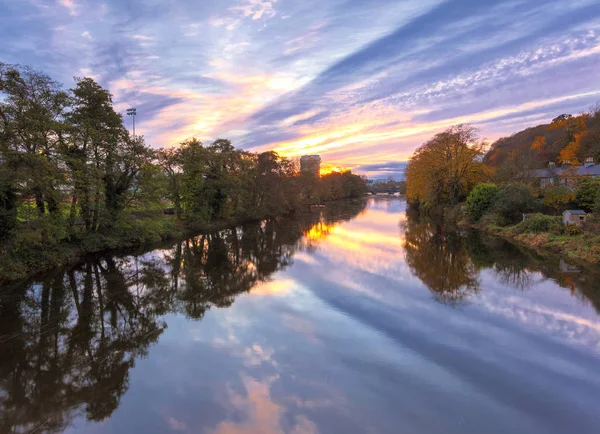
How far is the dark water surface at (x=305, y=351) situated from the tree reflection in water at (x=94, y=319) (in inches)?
1.8

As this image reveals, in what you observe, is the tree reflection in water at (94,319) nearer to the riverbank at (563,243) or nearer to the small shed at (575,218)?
the riverbank at (563,243)

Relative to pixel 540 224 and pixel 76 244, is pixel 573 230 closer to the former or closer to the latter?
pixel 540 224

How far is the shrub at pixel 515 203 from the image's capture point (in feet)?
78.0

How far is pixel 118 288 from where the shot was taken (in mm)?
12578

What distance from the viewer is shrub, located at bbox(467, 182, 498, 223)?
27.4 m

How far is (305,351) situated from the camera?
299 inches

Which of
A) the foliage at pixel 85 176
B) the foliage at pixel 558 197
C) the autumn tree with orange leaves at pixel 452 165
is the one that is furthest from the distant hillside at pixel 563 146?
the foliage at pixel 85 176

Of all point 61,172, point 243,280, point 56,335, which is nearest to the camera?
point 56,335

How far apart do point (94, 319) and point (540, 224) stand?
76.7 feet

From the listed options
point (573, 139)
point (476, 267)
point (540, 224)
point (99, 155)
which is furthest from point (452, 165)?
point (573, 139)

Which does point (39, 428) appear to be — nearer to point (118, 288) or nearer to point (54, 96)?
point (118, 288)

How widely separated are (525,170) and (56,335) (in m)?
36.8

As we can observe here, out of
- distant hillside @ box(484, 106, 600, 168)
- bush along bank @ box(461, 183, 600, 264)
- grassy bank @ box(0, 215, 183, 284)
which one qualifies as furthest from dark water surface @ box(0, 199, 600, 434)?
distant hillside @ box(484, 106, 600, 168)

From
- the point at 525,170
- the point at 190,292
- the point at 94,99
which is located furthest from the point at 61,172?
the point at 525,170
